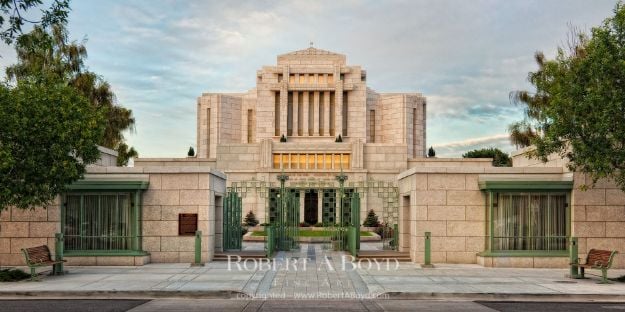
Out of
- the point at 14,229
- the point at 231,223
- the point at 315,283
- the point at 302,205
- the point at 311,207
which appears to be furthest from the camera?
the point at 311,207

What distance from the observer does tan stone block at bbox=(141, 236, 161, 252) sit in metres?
25.0

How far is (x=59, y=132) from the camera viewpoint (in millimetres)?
20703

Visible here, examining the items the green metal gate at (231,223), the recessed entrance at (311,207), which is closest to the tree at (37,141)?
the green metal gate at (231,223)

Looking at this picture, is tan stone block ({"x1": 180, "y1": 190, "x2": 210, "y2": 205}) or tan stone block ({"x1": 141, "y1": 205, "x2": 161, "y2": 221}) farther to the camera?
tan stone block ({"x1": 180, "y1": 190, "x2": 210, "y2": 205})

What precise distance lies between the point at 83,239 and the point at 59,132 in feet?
17.6

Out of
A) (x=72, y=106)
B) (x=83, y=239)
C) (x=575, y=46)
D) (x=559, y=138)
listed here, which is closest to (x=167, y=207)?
(x=83, y=239)

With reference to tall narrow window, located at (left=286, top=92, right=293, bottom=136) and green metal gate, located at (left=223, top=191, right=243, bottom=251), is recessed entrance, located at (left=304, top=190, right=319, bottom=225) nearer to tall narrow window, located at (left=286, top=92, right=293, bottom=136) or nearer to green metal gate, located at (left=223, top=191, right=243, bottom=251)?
tall narrow window, located at (left=286, top=92, right=293, bottom=136)

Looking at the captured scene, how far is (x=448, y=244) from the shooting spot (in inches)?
984

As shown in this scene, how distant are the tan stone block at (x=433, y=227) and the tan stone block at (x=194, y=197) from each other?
7.74 meters

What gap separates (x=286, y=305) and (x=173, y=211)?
1068 cm

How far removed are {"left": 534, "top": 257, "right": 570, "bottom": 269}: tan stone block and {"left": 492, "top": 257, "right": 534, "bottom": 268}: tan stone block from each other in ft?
0.68

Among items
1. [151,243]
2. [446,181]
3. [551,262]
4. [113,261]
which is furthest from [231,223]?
[551,262]

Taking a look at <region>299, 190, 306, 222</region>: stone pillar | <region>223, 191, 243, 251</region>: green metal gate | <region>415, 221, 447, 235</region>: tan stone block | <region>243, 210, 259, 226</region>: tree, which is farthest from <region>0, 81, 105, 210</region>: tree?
<region>299, 190, 306, 222</region>: stone pillar

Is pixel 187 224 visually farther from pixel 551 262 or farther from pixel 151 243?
pixel 551 262
